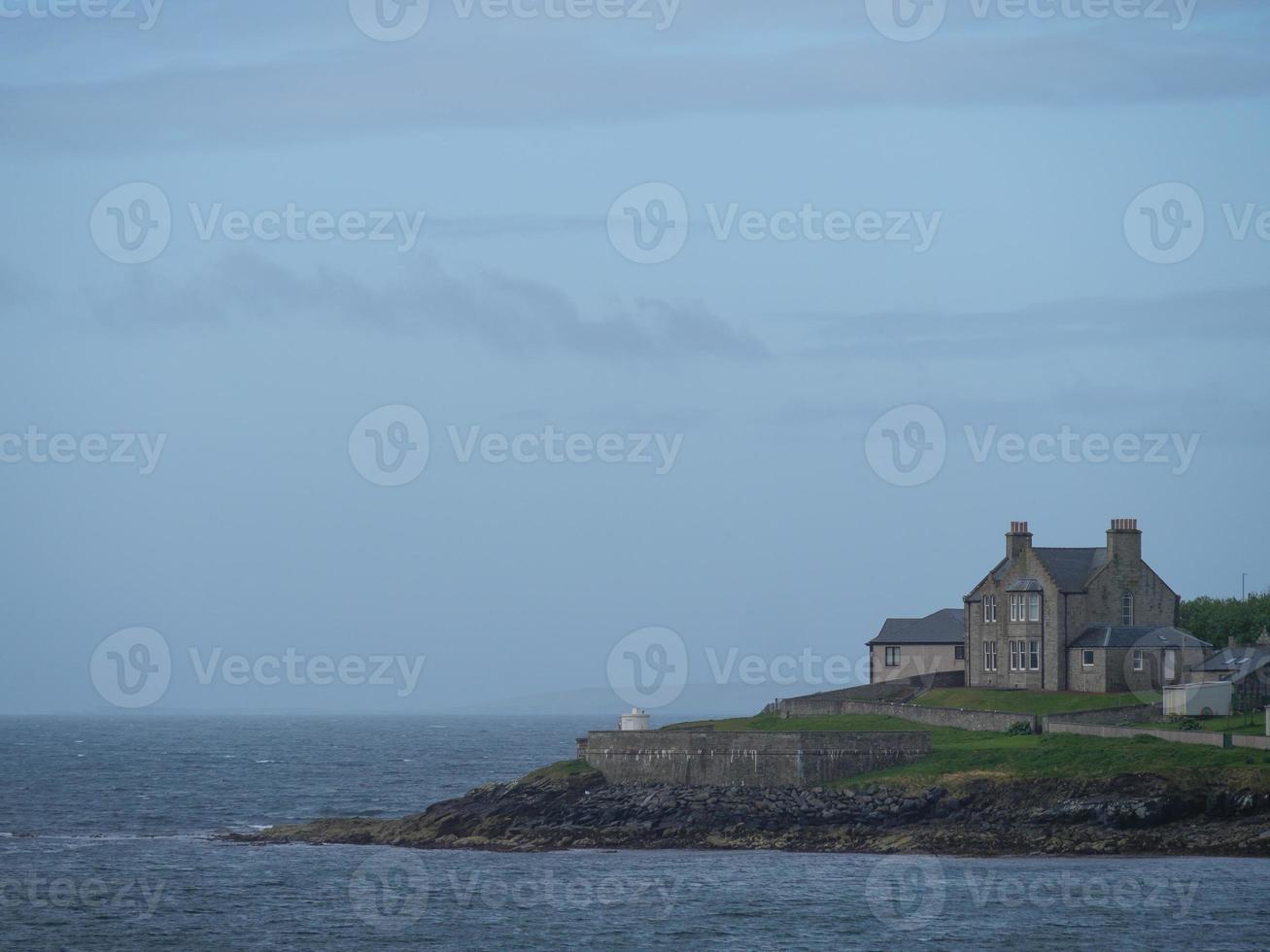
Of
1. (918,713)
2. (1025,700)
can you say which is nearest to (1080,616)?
(1025,700)

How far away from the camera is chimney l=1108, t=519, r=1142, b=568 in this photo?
8062cm

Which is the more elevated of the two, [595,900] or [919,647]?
[919,647]

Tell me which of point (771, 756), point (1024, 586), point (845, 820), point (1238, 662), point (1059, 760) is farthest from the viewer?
point (1024, 586)

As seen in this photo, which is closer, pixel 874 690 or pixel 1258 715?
pixel 1258 715

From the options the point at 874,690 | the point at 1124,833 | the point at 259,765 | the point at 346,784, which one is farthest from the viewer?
the point at 259,765

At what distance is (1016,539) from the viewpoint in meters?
84.5

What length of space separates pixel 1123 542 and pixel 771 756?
21.7 meters

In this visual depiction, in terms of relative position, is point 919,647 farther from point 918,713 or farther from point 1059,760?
point 1059,760

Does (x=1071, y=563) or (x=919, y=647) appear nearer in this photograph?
(x=1071, y=563)

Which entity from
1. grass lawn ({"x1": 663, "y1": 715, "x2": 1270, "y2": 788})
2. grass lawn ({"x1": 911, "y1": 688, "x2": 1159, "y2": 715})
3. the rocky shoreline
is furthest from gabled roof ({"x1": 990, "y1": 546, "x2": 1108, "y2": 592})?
the rocky shoreline

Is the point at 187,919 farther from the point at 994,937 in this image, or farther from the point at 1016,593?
the point at 1016,593

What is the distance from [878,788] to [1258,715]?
1618cm

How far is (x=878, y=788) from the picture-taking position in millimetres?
66438

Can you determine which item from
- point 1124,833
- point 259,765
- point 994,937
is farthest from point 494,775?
point 994,937
